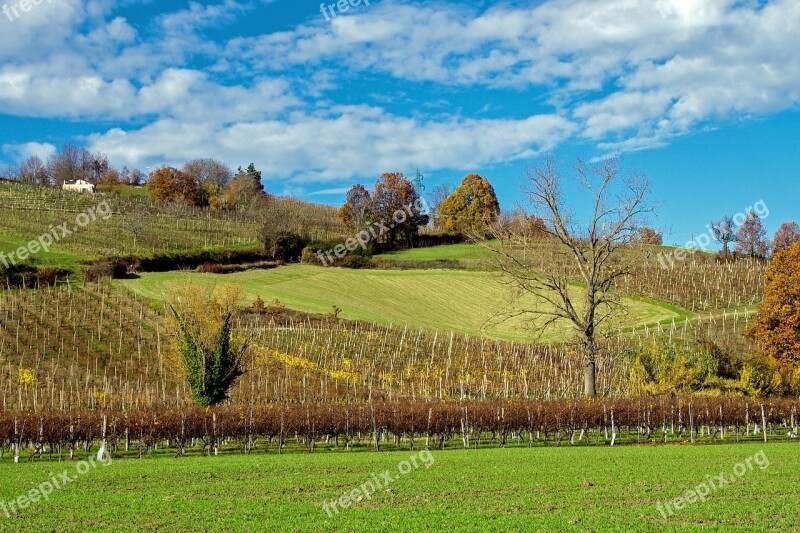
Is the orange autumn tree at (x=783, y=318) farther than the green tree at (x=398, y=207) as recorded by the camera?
No

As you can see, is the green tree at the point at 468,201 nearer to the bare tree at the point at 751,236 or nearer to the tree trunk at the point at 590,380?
the bare tree at the point at 751,236

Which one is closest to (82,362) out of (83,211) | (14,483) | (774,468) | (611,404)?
(14,483)

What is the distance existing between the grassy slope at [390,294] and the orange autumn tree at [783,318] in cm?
976

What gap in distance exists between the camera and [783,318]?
1741 inches

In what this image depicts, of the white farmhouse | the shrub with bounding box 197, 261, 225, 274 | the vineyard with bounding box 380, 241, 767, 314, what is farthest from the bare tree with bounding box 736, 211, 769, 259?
the white farmhouse

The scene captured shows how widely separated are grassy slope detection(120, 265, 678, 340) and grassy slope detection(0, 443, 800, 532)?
33.8m

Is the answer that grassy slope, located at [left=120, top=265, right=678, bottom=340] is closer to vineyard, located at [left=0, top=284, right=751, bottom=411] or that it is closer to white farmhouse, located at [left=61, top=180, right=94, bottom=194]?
vineyard, located at [left=0, top=284, right=751, bottom=411]

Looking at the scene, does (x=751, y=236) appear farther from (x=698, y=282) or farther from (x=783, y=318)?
(x=783, y=318)

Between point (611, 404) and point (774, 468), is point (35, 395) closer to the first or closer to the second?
point (611, 404)

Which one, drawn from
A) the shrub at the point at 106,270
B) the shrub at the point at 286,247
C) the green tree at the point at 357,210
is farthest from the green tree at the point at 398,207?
the shrub at the point at 106,270

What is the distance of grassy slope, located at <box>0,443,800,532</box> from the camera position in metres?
13.0

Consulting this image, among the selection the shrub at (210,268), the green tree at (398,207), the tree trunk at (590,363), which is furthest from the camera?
the green tree at (398,207)

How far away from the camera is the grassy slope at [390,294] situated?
2350 inches

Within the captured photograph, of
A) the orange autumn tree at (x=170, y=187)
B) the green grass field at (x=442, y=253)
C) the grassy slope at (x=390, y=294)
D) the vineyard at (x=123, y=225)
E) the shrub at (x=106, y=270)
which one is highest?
the orange autumn tree at (x=170, y=187)
